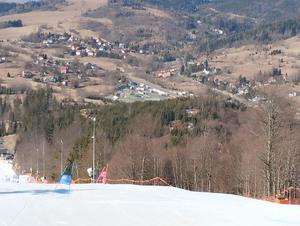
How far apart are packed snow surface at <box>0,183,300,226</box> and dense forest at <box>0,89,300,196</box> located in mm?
19710

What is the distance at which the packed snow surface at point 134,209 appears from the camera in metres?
21.7

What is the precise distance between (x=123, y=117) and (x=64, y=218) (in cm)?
14414

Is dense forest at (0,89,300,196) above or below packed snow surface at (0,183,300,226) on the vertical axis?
below

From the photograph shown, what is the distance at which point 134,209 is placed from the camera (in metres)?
25.5

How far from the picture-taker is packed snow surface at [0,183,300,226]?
71.1 ft

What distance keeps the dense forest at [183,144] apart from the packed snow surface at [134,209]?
19710 mm

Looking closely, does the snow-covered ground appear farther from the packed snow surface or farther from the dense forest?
the dense forest

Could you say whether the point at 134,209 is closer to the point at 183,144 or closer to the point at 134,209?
the point at 134,209

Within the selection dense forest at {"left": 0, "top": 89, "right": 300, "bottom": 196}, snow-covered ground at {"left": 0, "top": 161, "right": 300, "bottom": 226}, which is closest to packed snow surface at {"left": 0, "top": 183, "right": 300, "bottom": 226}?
snow-covered ground at {"left": 0, "top": 161, "right": 300, "bottom": 226}

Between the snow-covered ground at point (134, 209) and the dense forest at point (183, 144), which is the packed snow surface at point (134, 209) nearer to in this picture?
the snow-covered ground at point (134, 209)

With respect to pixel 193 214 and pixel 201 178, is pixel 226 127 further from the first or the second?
pixel 193 214

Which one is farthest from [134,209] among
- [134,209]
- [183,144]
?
[183,144]

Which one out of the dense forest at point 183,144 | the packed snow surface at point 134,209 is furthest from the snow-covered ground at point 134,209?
the dense forest at point 183,144

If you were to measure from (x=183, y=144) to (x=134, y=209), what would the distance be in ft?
355
